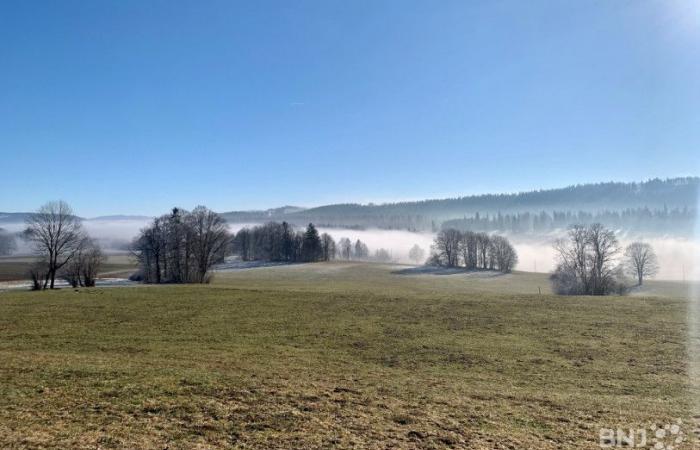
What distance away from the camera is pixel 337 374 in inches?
509

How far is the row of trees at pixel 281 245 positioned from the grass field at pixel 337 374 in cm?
9661

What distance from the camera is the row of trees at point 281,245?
125125 mm

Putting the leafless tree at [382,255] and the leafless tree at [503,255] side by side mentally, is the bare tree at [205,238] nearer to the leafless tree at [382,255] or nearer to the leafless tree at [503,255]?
the leafless tree at [503,255]

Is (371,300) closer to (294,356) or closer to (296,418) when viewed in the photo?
(294,356)

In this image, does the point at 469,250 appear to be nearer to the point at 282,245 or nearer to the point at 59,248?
the point at 282,245

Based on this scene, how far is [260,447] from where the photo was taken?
22.6 ft

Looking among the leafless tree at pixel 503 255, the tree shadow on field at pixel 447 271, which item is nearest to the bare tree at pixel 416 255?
the leafless tree at pixel 503 255

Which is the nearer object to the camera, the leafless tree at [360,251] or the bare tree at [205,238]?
the bare tree at [205,238]

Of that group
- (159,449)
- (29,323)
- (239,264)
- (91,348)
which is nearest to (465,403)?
(159,449)

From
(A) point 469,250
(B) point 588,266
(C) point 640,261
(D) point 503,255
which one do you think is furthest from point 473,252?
(B) point 588,266

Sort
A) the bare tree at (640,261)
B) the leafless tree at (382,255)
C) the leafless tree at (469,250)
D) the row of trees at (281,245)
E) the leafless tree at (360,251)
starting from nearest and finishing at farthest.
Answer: the bare tree at (640,261) → the leafless tree at (469,250) → the row of trees at (281,245) → the leafless tree at (382,255) → the leafless tree at (360,251)

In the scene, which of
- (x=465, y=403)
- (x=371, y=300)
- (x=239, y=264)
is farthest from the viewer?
(x=239, y=264)

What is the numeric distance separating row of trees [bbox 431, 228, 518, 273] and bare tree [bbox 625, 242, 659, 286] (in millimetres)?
Answer: 27640

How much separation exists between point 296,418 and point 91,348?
1222 cm
